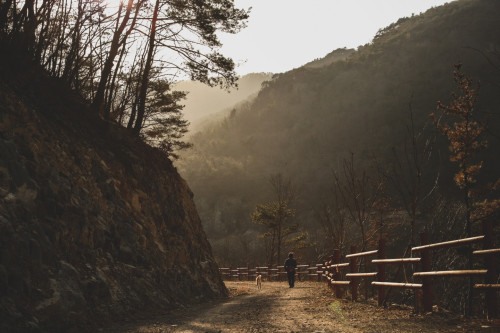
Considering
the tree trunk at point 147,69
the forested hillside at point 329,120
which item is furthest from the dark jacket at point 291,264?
the forested hillside at point 329,120

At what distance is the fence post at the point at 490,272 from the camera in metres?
6.16

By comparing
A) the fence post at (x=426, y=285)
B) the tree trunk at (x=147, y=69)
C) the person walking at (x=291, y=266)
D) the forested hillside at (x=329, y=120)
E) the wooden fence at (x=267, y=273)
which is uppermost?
the forested hillside at (x=329, y=120)

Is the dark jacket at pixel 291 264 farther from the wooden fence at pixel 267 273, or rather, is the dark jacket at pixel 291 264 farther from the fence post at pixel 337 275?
the wooden fence at pixel 267 273

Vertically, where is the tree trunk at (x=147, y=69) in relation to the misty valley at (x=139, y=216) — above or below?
above

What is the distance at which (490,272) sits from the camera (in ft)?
20.3

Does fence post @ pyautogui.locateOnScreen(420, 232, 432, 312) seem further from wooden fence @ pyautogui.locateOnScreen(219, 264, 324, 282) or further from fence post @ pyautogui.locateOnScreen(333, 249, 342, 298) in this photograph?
wooden fence @ pyautogui.locateOnScreen(219, 264, 324, 282)

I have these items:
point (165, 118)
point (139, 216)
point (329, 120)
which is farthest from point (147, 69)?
point (329, 120)

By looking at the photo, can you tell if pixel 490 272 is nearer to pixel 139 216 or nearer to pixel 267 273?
pixel 139 216

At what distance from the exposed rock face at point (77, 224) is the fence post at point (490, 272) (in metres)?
6.74

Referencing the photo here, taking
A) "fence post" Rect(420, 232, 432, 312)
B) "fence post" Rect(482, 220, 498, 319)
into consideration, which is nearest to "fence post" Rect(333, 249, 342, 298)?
"fence post" Rect(420, 232, 432, 312)

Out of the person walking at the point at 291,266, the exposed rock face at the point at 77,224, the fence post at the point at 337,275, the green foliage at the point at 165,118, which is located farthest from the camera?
the green foliage at the point at 165,118

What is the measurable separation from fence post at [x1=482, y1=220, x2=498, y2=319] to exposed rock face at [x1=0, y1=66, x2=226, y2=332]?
22.1 ft

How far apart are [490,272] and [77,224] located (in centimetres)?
806

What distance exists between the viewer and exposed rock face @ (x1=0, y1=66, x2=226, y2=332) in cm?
725
